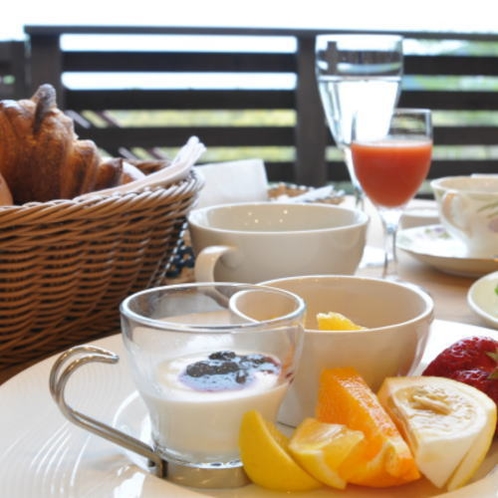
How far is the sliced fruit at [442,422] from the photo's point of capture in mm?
575

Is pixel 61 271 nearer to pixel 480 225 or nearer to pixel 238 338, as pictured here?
pixel 238 338

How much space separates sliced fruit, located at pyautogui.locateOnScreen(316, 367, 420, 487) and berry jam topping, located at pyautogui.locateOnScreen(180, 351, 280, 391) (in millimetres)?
70

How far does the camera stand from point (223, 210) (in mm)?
1187

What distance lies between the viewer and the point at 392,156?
126 centimetres

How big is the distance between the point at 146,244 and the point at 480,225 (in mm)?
512

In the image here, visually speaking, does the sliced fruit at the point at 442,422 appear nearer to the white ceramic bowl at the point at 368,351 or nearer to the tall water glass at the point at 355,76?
the white ceramic bowl at the point at 368,351

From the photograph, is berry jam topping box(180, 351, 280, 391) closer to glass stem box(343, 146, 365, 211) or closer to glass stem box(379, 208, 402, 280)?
glass stem box(379, 208, 402, 280)

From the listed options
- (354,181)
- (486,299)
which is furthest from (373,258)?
(486,299)

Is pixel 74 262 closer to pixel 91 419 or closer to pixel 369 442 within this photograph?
pixel 91 419

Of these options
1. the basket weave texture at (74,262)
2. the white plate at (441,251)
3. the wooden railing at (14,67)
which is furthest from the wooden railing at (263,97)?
the basket weave texture at (74,262)

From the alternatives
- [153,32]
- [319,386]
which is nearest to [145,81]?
[153,32]

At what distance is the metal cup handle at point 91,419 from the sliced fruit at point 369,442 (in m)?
0.13

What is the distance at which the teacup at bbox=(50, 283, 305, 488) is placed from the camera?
23.1 inches

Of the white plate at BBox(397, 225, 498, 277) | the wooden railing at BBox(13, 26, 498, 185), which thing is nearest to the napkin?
the white plate at BBox(397, 225, 498, 277)
